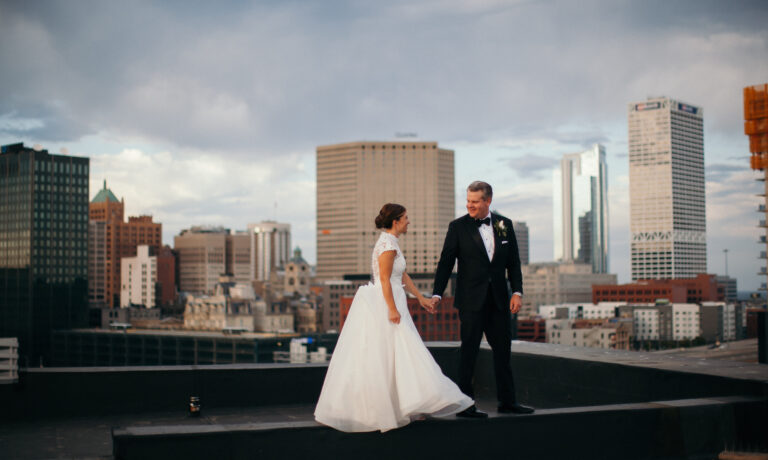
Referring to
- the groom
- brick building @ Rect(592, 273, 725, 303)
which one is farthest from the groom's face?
brick building @ Rect(592, 273, 725, 303)

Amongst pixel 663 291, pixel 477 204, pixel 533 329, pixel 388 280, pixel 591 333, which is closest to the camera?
pixel 388 280

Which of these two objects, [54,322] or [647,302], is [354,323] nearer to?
[54,322]

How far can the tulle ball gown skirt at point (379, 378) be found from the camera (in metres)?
5.52

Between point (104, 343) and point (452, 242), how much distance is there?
131m

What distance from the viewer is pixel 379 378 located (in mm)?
5797

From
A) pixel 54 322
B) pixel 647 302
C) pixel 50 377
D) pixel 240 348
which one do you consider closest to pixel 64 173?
pixel 54 322

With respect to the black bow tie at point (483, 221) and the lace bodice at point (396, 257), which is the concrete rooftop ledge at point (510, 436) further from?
the black bow tie at point (483, 221)

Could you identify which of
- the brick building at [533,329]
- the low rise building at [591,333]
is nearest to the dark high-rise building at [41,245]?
the brick building at [533,329]

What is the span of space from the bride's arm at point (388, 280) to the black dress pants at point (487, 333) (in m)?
0.73

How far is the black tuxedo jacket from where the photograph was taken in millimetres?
6445

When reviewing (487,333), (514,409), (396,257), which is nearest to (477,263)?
(487,333)

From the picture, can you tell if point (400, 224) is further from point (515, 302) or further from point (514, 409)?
point (514, 409)

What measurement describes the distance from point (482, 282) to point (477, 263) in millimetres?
171

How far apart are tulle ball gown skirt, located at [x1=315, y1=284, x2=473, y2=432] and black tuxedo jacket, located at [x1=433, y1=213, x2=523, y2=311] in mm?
586
